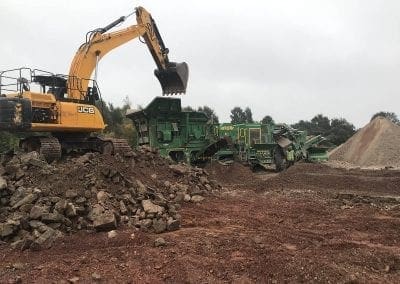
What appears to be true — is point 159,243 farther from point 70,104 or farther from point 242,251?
point 70,104

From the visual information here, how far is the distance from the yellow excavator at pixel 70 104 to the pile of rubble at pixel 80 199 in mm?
1631

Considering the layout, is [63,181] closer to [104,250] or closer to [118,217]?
[118,217]

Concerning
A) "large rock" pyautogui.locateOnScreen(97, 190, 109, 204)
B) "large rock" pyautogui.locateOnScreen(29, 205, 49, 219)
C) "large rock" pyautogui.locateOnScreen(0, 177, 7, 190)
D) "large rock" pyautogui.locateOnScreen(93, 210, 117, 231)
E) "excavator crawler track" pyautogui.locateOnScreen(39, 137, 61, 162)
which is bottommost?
"large rock" pyautogui.locateOnScreen(93, 210, 117, 231)

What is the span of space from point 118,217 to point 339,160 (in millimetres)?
24300

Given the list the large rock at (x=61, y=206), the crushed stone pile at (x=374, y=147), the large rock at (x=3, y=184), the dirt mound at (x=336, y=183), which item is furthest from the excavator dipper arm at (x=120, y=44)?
the crushed stone pile at (x=374, y=147)

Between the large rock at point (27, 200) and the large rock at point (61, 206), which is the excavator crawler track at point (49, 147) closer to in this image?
the large rock at point (27, 200)

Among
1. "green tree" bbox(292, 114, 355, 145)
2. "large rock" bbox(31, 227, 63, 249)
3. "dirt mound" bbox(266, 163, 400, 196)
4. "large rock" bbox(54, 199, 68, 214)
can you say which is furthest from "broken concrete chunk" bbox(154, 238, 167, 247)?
"green tree" bbox(292, 114, 355, 145)

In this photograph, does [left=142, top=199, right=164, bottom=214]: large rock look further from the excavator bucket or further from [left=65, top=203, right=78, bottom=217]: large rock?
the excavator bucket

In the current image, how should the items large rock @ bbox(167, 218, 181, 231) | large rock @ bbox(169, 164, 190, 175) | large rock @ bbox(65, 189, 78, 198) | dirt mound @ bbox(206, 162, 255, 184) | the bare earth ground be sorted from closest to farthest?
the bare earth ground < large rock @ bbox(167, 218, 181, 231) < large rock @ bbox(65, 189, 78, 198) < large rock @ bbox(169, 164, 190, 175) < dirt mound @ bbox(206, 162, 255, 184)

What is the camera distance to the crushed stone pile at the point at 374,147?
28016 mm

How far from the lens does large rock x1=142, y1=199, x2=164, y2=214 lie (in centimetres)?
873

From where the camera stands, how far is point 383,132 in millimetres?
30656

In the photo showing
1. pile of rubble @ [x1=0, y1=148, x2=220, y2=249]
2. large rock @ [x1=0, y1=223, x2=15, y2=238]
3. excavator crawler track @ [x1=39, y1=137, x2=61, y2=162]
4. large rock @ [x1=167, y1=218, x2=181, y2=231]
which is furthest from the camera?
excavator crawler track @ [x1=39, y1=137, x2=61, y2=162]

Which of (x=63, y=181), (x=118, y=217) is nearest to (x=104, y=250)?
(x=118, y=217)
